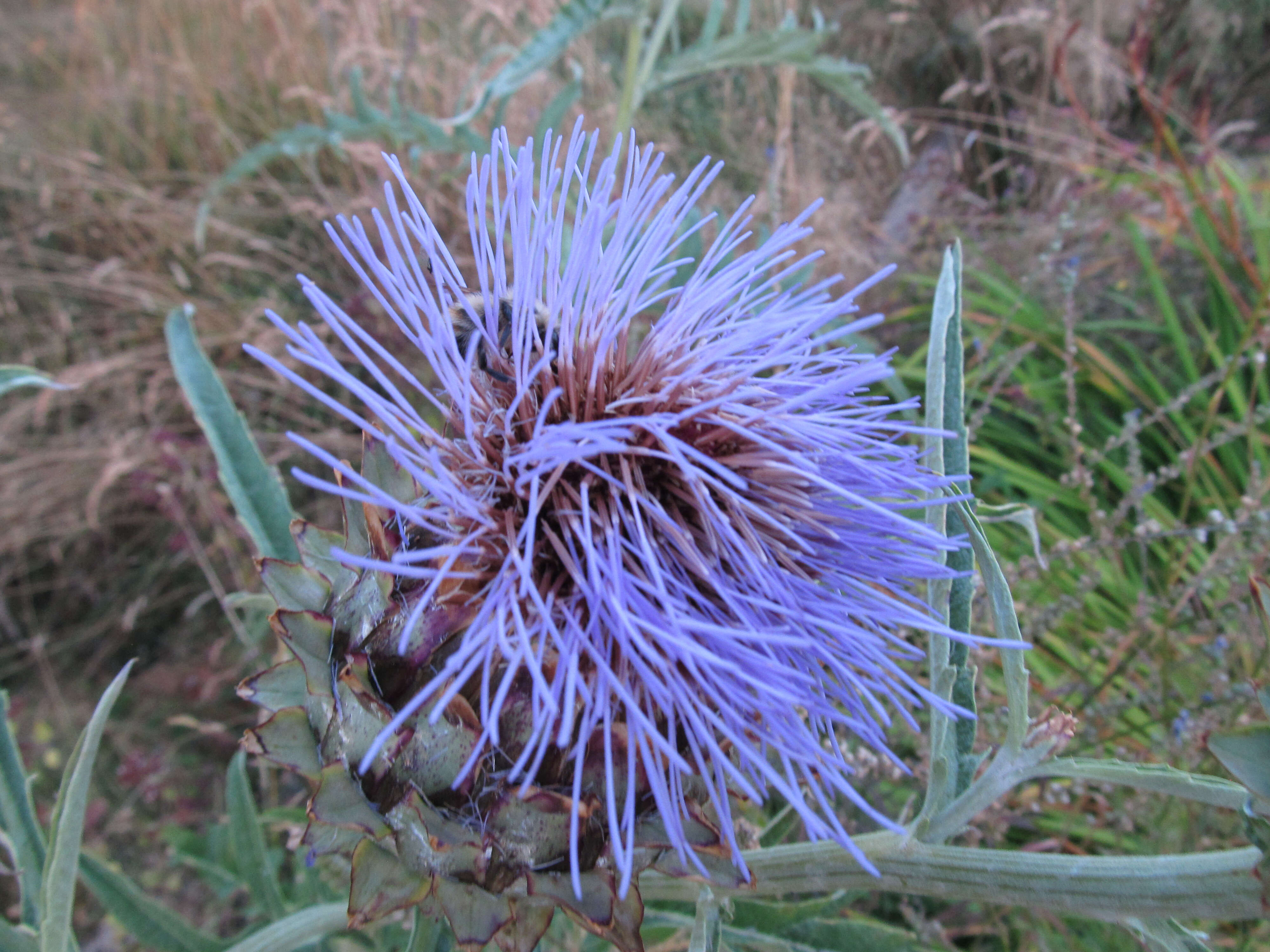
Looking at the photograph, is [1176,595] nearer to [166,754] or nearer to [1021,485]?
[1021,485]

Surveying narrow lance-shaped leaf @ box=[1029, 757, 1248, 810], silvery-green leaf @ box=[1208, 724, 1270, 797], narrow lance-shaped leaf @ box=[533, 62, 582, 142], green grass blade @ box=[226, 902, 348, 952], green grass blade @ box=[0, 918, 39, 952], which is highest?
narrow lance-shaped leaf @ box=[533, 62, 582, 142]

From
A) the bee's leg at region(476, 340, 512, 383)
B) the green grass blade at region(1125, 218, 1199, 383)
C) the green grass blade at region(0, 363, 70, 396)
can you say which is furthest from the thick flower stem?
the green grass blade at region(1125, 218, 1199, 383)

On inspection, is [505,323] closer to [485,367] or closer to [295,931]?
[485,367]

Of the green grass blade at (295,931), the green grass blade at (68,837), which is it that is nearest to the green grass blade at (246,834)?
the green grass blade at (295,931)

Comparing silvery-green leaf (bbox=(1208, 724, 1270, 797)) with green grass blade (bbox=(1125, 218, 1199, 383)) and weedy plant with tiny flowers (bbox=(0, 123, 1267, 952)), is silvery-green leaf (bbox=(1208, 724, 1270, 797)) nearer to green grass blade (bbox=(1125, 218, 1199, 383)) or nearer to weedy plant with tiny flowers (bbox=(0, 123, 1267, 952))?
weedy plant with tiny flowers (bbox=(0, 123, 1267, 952))

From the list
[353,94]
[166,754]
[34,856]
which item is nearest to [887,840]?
[34,856]

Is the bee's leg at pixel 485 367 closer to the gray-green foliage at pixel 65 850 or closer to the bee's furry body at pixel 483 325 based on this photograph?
the bee's furry body at pixel 483 325
